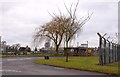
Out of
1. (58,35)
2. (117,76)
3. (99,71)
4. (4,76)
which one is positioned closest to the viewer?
(4,76)

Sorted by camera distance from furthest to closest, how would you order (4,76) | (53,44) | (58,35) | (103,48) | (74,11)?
(53,44)
(58,35)
(74,11)
(103,48)
(4,76)

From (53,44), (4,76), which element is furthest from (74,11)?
(53,44)

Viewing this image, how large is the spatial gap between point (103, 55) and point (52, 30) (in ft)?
131

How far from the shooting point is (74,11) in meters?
34.8

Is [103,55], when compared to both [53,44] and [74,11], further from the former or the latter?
[53,44]

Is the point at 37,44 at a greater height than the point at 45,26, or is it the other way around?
the point at 45,26

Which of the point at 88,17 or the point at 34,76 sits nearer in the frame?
the point at 34,76

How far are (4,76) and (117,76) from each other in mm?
6340

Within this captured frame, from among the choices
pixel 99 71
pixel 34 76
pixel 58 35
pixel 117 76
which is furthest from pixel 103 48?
pixel 58 35

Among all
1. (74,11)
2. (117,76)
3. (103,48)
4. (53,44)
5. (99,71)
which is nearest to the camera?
(117,76)

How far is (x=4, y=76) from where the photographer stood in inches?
589

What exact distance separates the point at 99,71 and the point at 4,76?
6.83 metres

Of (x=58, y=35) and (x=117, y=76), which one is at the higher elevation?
(x=58, y=35)

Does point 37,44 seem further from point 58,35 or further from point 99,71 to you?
point 99,71
